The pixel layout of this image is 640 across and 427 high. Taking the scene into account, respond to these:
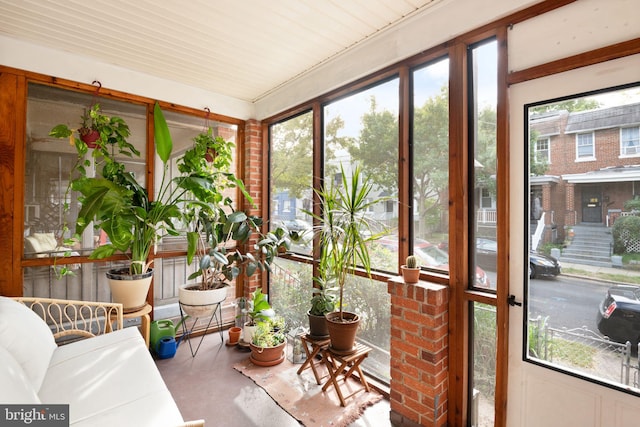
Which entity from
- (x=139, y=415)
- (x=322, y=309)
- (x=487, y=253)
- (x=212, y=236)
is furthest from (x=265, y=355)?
(x=487, y=253)

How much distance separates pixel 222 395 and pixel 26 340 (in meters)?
1.36

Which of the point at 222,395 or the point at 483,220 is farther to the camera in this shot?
the point at 222,395

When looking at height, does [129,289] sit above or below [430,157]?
below

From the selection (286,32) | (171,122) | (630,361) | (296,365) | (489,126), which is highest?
(286,32)

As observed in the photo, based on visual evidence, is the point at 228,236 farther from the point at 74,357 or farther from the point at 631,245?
the point at 631,245

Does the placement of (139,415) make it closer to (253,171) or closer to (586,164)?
(586,164)

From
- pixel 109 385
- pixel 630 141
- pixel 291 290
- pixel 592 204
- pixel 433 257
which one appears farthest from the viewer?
pixel 291 290

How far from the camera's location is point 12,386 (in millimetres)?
1220

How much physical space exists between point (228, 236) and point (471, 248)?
246 cm

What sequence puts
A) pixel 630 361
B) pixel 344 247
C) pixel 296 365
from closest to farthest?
pixel 630 361, pixel 344 247, pixel 296 365

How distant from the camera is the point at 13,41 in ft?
8.50

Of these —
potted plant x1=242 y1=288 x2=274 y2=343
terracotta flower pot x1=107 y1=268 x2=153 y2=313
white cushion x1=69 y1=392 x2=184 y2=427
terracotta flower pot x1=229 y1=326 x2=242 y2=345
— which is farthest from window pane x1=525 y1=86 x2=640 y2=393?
terracotta flower pot x1=107 y1=268 x2=153 y2=313

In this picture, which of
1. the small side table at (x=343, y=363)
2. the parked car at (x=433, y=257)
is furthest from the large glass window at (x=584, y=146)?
the small side table at (x=343, y=363)

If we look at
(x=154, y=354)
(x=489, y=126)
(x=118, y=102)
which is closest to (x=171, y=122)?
(x=118, y=102)
